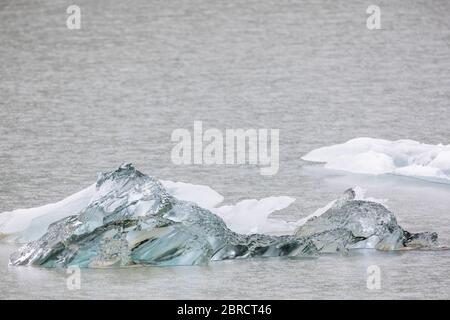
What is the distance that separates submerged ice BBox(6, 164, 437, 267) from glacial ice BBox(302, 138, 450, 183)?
492mm

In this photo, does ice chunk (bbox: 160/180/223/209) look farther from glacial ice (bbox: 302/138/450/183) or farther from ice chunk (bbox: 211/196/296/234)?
glacial ice (bbox: 302/138/450/183)

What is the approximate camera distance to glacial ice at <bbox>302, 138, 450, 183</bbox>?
16.1 feet

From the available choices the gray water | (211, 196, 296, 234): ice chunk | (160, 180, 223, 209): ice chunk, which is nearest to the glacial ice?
the gray water

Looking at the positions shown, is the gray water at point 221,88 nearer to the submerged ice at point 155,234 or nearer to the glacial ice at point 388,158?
the glacial ice at point 388,158

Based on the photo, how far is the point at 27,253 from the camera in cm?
427

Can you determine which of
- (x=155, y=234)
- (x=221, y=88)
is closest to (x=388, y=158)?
(x=221, y=88)

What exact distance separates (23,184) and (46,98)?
0.48 metres

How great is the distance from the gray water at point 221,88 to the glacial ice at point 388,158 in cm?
4

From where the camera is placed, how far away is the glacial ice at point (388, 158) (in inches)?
193

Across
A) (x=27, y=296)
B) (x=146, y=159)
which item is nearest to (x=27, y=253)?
(x=27, y=296)

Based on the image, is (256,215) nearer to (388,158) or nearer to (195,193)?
(195,193)
